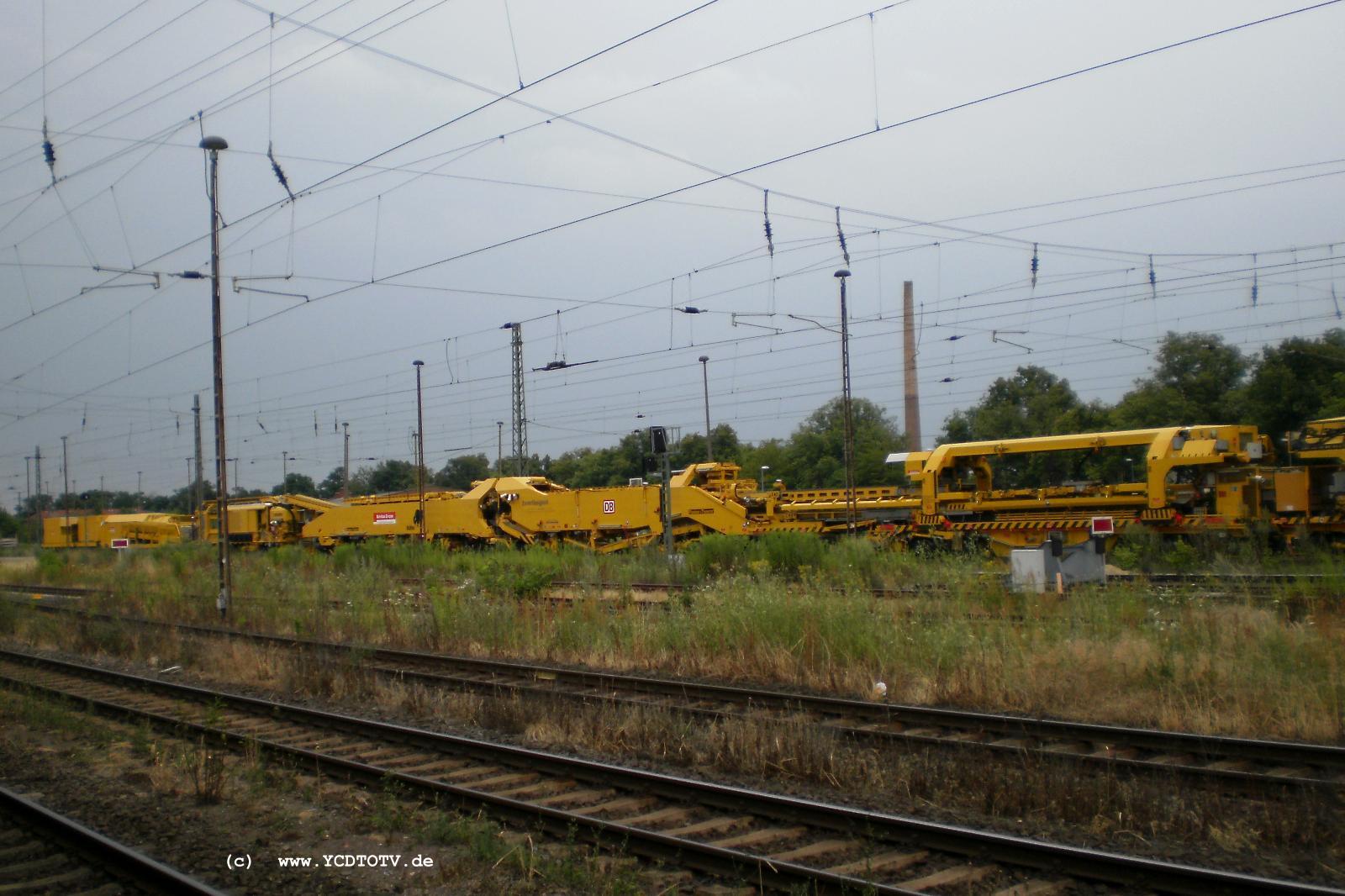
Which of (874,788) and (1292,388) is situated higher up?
(1292,388)

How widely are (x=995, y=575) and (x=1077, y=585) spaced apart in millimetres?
1181

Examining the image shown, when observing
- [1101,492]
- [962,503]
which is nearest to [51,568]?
[962,503]

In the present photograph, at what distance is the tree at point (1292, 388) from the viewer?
107ft

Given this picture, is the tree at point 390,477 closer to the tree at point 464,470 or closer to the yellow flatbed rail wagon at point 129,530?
the tree at point 464,470

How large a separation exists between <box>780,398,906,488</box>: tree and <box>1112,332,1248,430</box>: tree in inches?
454

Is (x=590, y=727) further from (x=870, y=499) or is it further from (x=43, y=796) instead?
(x=870, y=499)

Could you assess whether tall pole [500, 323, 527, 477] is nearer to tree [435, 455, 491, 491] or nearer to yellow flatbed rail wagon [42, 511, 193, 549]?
yellow flatbed rail wagon [42, 511, 193, 549]

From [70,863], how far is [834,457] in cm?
4940

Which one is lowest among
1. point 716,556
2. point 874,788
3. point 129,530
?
point 874,788

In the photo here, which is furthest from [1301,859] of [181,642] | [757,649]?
[181,642]

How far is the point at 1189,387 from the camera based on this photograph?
3756cm

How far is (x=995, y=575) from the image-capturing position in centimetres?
1488

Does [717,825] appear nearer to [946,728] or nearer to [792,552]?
[946,728]

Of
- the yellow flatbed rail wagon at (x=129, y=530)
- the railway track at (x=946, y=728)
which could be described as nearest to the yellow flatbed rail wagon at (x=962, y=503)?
the railway track at (x=946, y=728)
